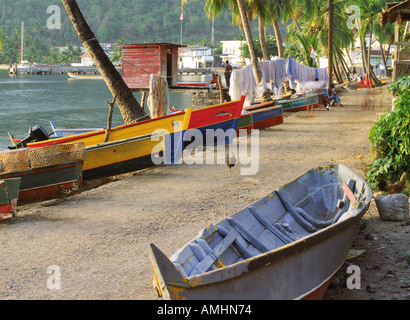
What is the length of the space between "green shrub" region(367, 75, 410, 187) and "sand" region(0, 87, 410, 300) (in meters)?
0.99

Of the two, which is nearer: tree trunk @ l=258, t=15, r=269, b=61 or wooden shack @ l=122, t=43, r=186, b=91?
wooden shack @ l=122, t=43, r=186, b=91

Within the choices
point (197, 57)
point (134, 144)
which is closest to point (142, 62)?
point (134, 144)

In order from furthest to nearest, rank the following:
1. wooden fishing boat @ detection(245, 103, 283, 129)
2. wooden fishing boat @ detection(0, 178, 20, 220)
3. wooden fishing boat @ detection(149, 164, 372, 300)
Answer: wooden fishing boat @ detection(245, 103, 283, 129)
wooden fishing boat @ detection(0, 178, 20, 220)
wooden fishing boat @ detection(149, 164, 372, 300)

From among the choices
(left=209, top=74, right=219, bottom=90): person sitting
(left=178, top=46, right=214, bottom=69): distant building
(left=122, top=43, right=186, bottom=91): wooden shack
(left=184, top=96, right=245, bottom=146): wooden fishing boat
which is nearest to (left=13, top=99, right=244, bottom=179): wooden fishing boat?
(left=184, top=96, right=245, bottom=146): wooden fishing boat

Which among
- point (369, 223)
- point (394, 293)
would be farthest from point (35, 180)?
point (394, 293)

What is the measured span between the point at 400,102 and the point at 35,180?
7.40 metres

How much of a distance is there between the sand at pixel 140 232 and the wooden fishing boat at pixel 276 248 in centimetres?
71

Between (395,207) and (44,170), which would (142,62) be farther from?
(395,207)

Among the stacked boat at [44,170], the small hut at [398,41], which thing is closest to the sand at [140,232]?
the stacked boat at [44,170]

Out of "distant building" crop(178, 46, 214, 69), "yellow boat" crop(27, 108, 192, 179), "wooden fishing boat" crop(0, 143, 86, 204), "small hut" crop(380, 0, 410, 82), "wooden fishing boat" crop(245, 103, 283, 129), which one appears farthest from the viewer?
"distant building" crop(178, 46, 214, 69)

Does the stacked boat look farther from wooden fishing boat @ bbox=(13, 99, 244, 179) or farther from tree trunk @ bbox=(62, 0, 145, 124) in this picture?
tree trunk @ bbox=(62, 0, 145, 124)

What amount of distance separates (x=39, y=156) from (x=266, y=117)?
37.7ft

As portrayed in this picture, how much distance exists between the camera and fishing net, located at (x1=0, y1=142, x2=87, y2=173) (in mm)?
10967
